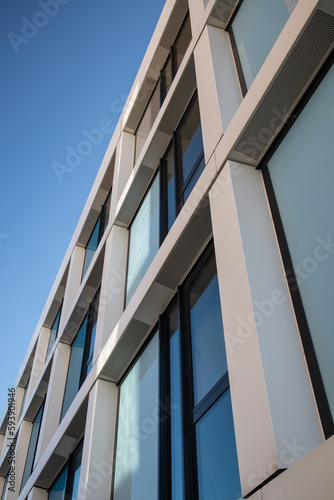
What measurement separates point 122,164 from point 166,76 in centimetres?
209

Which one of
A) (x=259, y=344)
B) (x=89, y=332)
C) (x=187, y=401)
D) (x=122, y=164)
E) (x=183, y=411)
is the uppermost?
(x=122, y=164)

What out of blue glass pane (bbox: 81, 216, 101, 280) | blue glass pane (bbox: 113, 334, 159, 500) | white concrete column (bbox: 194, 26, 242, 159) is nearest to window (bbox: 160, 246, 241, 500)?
blue glass pane (bbox: 113, 334, 159, 500)

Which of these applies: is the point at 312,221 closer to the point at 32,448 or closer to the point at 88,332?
the point at 88,332

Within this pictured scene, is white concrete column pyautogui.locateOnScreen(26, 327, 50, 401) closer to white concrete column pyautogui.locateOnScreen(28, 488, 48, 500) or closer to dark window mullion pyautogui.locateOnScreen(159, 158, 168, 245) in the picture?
white concrete column pyautogui.locateOnScreen(28, 488, 48, 500)

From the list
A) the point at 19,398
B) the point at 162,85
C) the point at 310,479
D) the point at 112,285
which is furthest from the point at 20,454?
the point at 310,479

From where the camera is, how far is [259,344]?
154 inches

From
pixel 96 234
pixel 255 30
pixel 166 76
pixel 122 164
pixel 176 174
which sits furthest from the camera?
pixel 96 234

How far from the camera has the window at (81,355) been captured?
1070 cm

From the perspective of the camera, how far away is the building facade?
149 inches

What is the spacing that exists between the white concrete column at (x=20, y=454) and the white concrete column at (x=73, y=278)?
11.8 ft

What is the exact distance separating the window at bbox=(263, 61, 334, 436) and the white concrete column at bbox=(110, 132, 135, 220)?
237 inches

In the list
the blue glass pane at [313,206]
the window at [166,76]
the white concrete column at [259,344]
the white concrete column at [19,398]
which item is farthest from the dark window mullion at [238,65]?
the white concrete column at [19,398]

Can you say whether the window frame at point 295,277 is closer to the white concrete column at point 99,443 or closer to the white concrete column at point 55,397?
the white concrete column at point 99,443

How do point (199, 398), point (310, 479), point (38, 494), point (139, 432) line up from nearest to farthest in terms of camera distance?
point (310, 479) < point (199, 398) < point (139, 432) < point (38, 494)
